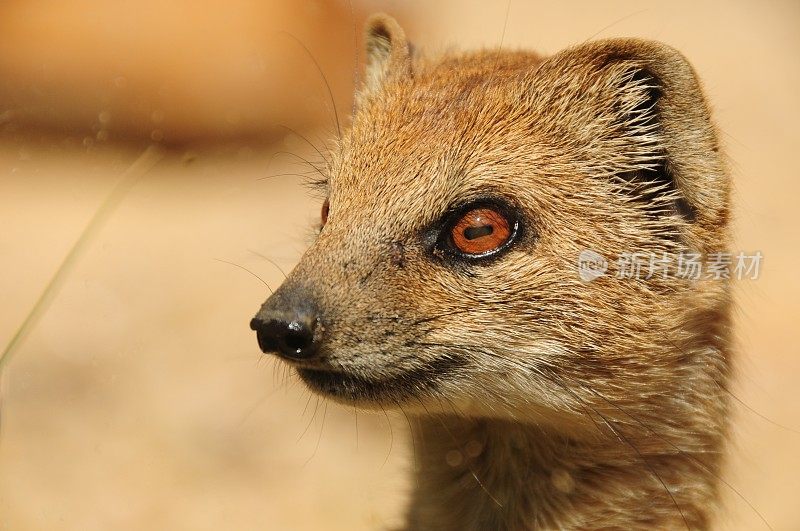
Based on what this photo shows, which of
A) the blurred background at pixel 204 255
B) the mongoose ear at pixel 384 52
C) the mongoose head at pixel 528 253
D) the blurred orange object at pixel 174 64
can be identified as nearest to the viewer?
the mongoose head at pixel 528 253

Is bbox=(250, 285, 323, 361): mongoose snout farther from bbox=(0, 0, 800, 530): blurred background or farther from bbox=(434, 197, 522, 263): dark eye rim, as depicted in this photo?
bbox=(0, 0, 800, 530): blurred background

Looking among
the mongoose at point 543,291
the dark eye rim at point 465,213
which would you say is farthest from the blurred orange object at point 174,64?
the dark eye rim at point 465,213

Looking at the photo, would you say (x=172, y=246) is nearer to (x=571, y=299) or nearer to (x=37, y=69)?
(x=37, y=69)

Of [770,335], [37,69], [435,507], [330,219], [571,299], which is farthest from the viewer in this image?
[37,69]

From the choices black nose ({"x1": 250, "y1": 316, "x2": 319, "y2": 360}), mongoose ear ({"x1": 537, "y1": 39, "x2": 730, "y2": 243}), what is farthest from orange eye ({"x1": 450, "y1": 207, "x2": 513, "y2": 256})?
black nose ({"x1": 250, "y1": 316, "x2": 319, "y2": 360})

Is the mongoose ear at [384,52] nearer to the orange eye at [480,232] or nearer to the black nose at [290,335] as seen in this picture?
the orange eye at [480,232]

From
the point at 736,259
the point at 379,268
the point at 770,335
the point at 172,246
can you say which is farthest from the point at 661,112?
the point at 172,246

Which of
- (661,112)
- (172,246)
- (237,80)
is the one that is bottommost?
(172,246)
